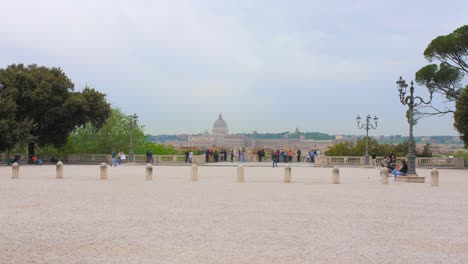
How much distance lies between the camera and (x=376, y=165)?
4984 cm

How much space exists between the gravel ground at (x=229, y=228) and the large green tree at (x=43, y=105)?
29.2 metres

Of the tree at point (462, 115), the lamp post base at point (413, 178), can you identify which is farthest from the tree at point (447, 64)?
the lamp post base at point (413, 178)

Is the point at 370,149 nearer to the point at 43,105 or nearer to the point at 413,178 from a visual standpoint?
the point at 43,105

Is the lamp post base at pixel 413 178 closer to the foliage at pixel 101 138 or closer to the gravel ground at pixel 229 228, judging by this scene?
the gravel ground at pixel 229 228

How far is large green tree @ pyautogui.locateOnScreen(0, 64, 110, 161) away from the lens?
4627cm

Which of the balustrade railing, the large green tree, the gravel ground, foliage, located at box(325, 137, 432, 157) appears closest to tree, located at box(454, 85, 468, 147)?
the balustrade railing

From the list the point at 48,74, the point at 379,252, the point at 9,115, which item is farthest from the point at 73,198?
the point at 48,74

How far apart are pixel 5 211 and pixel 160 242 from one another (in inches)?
230

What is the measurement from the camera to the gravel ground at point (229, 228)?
28.8 feet

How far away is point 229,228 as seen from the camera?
11.3 m

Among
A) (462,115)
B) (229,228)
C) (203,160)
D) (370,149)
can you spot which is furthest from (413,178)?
(370,149)

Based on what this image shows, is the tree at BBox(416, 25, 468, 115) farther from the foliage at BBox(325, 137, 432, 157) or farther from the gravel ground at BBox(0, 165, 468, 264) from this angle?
the gravel ground at BBox(0, 165, 468, 264)

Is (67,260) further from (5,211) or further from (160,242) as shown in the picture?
(5,211)

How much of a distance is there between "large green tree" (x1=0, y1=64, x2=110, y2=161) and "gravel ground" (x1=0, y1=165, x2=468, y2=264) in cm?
2918
